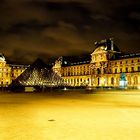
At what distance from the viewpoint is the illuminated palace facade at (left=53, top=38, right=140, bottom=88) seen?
86062mm

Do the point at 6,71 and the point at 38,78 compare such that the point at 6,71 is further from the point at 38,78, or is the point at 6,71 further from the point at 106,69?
the point at 38,78

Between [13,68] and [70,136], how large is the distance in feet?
393

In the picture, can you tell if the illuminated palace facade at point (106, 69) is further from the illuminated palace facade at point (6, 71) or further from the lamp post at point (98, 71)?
the illuminated palace facade at point (6, 71)

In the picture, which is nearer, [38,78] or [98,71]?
[38,78]

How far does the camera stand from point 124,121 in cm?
1089

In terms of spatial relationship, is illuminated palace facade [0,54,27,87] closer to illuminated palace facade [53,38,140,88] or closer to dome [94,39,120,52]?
illuminated palace facade [53,38,140,88]

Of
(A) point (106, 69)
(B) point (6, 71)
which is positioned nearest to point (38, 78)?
(A) point (106, 69)

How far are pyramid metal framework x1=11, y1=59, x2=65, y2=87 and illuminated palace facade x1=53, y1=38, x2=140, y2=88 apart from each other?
20.9m

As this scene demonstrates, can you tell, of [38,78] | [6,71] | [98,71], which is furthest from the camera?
[6,71]

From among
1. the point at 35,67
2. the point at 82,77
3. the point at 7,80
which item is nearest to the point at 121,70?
the point at 82,77

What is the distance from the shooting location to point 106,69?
3775 inches

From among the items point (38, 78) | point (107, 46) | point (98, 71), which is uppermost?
point (107, 46)

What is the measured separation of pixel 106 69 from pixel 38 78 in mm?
40761

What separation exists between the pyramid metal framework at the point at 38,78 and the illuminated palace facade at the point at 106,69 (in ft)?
68.6
